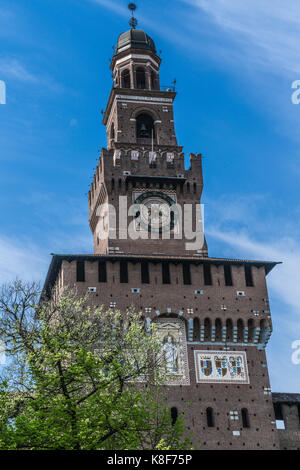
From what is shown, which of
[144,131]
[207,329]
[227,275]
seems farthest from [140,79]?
[207,329]

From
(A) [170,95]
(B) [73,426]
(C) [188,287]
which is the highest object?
(A) [170,95]

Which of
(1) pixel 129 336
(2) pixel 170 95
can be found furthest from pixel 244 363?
(2) pixel 170 95

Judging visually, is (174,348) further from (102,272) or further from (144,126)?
(144,126)

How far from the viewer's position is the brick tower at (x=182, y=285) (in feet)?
137

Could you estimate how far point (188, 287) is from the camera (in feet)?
146

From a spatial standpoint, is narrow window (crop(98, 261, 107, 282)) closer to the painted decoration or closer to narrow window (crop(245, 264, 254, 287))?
the painted decoration

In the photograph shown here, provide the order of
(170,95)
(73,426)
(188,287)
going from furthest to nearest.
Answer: (170,95) → (188,287) → (73,426)

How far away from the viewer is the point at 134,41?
195ft

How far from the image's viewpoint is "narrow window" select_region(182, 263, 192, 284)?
44.8 meters

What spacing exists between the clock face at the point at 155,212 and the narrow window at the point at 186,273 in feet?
14.1

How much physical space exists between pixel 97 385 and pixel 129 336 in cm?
512

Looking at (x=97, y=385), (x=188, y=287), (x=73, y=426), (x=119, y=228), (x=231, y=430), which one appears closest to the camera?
(x=73, y=426)

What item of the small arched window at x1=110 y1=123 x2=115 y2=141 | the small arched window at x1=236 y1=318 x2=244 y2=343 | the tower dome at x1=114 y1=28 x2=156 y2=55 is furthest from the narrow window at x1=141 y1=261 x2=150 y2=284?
the tower dome at x1=114 y1=28 x2=156 y2=55
